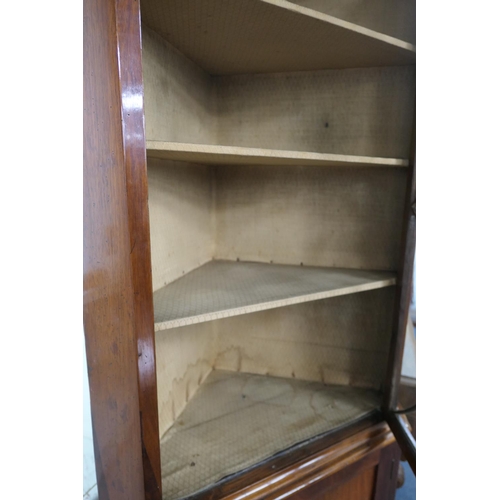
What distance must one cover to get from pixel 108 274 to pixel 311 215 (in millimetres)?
840

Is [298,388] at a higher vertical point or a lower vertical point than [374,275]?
lower

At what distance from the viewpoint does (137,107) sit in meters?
0.68

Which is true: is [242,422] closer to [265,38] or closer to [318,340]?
[318,340]

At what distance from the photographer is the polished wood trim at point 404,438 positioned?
1004 mm

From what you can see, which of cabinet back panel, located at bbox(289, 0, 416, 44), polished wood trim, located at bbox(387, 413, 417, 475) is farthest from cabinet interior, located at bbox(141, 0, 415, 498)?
polished wood trim, located at bbox(387, 413, 417, 475)

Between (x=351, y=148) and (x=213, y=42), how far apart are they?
0.57 m

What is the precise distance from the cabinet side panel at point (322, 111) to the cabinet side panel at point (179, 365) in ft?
2.31

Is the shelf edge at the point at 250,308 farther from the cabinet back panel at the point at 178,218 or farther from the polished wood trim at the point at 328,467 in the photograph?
the polished wood trim at the point at 328,467

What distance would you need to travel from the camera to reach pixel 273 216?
1.40 meters

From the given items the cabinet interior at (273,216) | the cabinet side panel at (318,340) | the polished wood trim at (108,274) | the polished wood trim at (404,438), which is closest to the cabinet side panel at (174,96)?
the cabinet interior at (273,216)

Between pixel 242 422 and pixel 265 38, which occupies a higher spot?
pixel 265 38

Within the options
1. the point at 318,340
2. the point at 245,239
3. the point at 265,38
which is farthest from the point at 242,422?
the point at 265,38
